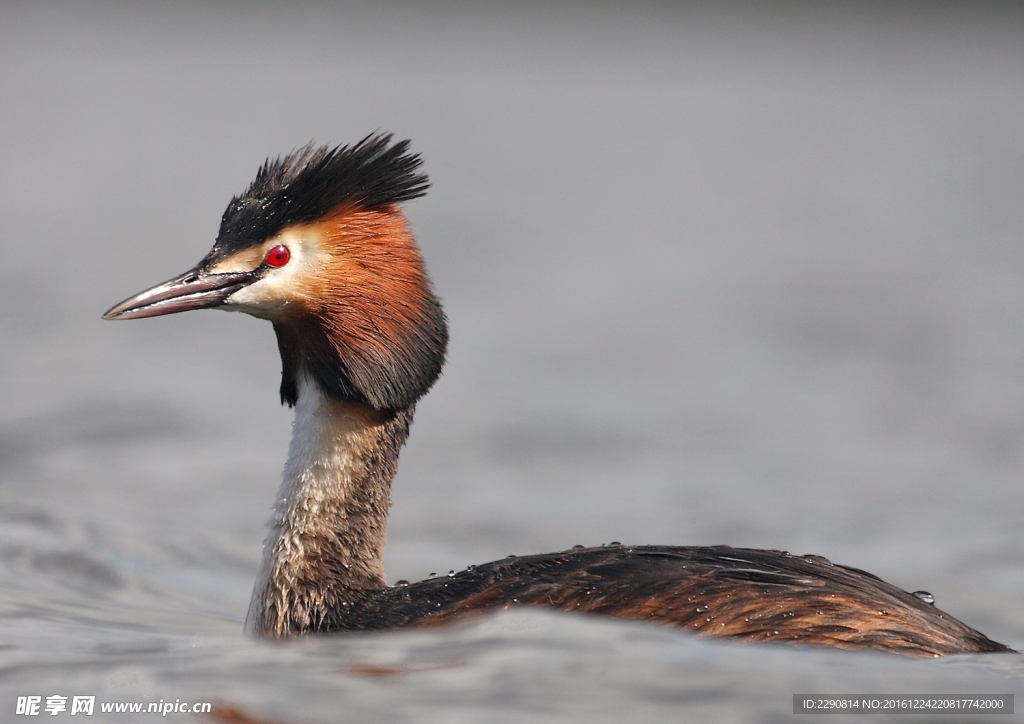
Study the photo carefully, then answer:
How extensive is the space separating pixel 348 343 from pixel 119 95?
21.4 m

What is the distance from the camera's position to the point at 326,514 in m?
6.16

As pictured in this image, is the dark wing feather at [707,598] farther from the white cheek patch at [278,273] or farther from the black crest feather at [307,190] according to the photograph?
the black crest feather at [307,190]

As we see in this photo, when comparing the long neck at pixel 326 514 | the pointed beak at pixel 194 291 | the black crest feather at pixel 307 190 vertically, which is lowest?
the long neck at pixel 326 514

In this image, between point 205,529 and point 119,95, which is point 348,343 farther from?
point 119,95

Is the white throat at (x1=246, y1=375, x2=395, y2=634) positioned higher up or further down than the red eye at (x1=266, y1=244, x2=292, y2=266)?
Result: further down

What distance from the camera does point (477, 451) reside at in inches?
420

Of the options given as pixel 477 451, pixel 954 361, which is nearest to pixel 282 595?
pixel 477 451

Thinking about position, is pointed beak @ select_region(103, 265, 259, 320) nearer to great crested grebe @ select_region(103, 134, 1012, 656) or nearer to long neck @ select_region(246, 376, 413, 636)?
great crested grebe @ select_region(103, 134, 1012, 656)

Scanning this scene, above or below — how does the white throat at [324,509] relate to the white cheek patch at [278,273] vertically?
below

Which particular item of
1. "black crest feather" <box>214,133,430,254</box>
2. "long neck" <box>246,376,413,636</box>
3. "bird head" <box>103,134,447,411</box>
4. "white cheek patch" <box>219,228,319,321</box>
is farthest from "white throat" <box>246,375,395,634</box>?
"black crest feather" <box>214,133,430,254</box>

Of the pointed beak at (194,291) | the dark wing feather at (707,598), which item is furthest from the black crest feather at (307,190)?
the dark wing feather at (707,598)

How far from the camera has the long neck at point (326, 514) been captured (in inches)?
237

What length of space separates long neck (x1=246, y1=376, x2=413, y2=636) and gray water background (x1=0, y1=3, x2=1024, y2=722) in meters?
0.26

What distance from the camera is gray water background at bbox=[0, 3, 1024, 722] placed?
5.29 metres
